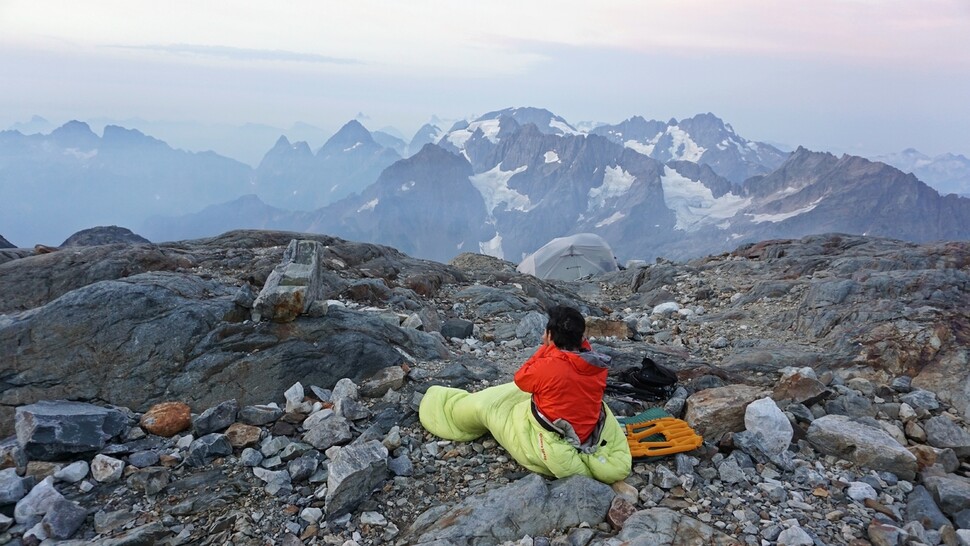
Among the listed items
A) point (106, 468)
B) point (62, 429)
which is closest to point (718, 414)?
point (106, 468)

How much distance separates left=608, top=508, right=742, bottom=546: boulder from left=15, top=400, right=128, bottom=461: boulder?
556 cm

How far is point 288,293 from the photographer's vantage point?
8.23 meters

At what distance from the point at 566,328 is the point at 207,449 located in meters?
4.19

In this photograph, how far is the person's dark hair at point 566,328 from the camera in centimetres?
563

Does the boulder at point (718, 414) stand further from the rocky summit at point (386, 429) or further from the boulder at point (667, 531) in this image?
the boulder at point (667, 531)

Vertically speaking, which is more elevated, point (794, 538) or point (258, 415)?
point (794, 538)

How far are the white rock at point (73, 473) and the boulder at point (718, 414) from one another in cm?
681

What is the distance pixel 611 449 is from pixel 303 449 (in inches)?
136

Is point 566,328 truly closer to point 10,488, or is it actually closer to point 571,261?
point 10,488

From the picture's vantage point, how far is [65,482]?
5285mm

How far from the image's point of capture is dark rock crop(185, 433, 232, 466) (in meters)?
5.73

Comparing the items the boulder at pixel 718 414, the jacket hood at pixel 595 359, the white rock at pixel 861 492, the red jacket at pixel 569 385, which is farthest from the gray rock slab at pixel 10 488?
the white rock at pixel 861 492

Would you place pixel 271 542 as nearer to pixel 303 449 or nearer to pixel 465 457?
pixel 303 449

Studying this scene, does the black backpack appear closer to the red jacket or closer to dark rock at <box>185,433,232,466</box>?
the red jacket
